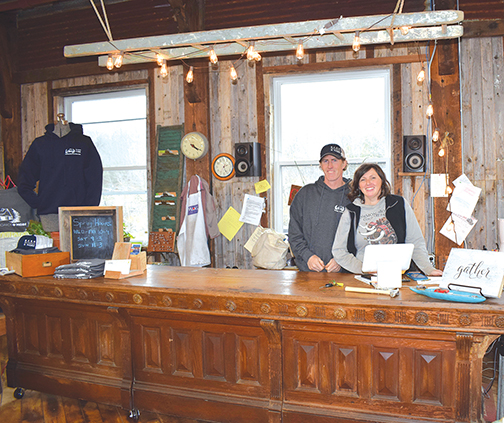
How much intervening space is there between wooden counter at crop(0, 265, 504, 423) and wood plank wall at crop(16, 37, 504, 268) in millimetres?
1906

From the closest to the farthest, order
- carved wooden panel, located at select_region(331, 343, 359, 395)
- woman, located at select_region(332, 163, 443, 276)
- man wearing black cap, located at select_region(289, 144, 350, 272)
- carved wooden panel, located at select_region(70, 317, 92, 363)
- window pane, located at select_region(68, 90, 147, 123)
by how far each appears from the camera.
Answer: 1. carved wooden panel, located at select_region(331, 343, 359, 395)
2. woman, located at select_region(332, 163, 443, 276)
3. carved wooden panel, located at select_region(70, 317, 92, 363)
4. man wearing black cap, located at select_region(289, 144, 350, 272)
5. window pane, located at select_region(68, 90, 147, 123)

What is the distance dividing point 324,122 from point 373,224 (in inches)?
86.1

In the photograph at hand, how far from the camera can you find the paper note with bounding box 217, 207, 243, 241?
185 inches

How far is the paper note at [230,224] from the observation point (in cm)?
470

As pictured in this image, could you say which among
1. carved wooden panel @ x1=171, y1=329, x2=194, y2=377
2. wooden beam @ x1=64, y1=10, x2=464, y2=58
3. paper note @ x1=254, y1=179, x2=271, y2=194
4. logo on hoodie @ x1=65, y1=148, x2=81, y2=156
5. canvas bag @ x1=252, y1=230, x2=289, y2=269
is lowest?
carved wooden panel @ x1=171, y1=329, x2=194, y2=377

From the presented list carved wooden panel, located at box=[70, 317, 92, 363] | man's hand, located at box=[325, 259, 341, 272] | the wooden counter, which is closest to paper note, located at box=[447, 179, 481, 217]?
man's hand, located at box=[325, 259, 341, 272]

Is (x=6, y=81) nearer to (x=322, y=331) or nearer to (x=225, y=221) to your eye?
(x=225, y=221)

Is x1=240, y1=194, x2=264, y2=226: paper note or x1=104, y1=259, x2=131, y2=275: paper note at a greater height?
x1=240, y1=194, x2=264, y2=226: paper note

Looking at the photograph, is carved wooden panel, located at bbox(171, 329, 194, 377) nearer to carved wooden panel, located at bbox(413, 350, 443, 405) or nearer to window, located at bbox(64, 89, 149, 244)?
carved wooden panel, located at bbox(413, 350, 443, 405)

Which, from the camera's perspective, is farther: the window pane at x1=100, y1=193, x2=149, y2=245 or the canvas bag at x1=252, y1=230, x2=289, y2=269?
the window pane at x1=100, y1=193, x2=149, y2=245

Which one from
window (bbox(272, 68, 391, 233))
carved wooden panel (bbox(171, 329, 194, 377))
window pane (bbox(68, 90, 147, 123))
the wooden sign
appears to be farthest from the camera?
window pane (bbox(68, 90, 147, 123))

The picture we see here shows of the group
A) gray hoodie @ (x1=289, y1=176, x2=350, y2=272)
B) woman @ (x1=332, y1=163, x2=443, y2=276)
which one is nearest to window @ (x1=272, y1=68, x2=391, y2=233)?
gray hoodie @ (x1=289, y1=176, x2=350, y2=272)

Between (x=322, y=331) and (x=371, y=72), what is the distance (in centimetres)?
319

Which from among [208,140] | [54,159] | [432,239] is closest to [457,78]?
[432,239]
